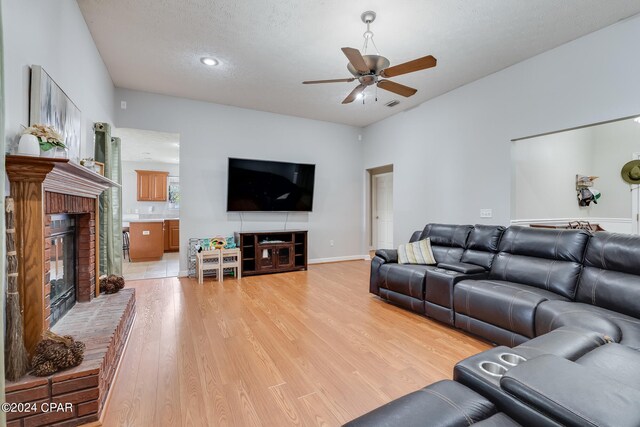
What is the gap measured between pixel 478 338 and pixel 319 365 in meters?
1.54

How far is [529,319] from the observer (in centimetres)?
220

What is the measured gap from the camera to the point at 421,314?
3227 millimetres

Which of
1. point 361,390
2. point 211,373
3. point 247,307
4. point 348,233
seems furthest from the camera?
point 348,233

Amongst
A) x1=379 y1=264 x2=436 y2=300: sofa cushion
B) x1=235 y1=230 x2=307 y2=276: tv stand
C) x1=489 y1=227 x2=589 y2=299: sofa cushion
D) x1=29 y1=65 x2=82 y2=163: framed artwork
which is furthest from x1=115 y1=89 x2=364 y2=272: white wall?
x1=489 y1=227 x2=589 y2=299: sofa cushion

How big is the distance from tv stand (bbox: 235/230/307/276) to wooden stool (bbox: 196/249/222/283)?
452mm

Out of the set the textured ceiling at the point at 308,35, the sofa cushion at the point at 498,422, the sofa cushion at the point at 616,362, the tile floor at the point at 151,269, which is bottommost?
the tile floor at the point at 151,269

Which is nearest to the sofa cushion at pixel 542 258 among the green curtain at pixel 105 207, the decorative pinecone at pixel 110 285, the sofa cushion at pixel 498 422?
the sofa cushion at pixel 498 422

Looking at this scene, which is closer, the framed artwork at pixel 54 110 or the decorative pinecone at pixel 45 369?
the decorative pinecone at pixel 45 369

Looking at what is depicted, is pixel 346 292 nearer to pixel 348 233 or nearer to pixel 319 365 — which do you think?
pixel 319 365

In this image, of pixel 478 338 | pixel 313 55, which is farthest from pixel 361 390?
pixel 313 55

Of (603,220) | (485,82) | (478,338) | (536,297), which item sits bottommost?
(478,338)

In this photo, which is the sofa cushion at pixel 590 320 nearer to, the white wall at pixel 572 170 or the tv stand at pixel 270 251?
the white wall at pixel 572 170

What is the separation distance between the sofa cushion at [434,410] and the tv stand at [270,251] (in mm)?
4242

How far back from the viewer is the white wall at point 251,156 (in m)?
4.91
